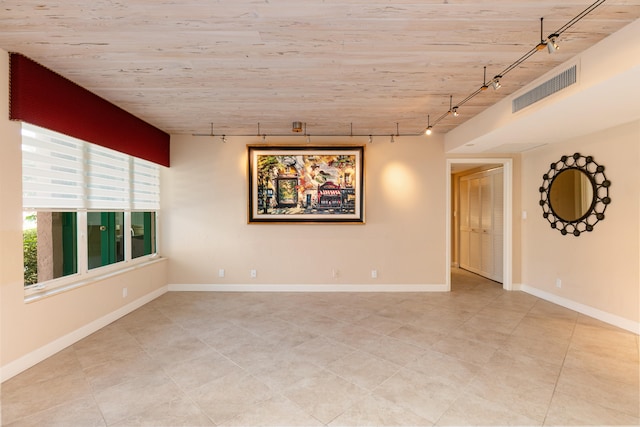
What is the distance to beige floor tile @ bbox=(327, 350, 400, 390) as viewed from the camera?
2229 mm

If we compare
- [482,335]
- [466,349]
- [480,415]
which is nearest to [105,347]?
[480,415]

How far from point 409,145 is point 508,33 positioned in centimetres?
272

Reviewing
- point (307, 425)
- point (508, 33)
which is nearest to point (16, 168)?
point (307, 425)

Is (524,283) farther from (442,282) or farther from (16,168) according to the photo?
(16,168)

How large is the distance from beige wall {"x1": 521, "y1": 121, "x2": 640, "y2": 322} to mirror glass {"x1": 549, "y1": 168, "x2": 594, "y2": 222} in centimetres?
23

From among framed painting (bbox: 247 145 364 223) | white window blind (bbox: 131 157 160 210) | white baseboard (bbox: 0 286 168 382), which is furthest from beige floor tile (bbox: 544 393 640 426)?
white window blind (bbox: 131 157 160 210)

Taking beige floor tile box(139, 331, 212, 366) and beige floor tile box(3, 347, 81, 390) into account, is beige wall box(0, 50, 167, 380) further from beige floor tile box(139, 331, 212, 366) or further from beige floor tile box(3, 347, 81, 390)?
beige floor tile box(139, 331, 212, 366)

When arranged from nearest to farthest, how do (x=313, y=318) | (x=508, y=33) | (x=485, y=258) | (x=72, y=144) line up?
(x=508, y=33), (x=72, y=144), (x=313, y=318), (x=485, y=258)

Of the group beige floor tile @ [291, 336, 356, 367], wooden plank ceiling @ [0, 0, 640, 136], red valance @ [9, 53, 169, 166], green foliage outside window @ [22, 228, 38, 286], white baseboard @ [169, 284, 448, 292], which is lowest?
beige floor tile @ [291, 336, 356, 367]

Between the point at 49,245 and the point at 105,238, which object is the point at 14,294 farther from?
the point at 105,238

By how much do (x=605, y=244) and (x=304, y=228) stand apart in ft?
13.2

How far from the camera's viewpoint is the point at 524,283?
4793 mm

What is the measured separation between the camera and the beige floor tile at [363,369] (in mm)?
2229

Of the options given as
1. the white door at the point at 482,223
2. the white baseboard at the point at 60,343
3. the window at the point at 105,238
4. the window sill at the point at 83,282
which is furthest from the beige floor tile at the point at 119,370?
the white door at the point at 482,223
